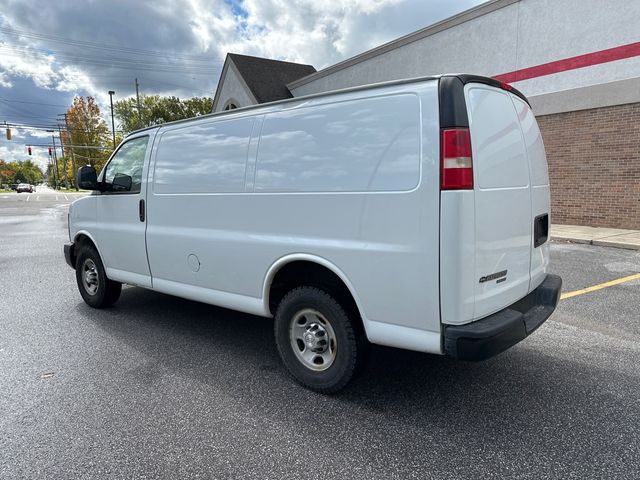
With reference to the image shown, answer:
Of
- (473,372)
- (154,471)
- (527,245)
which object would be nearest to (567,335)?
(473,372)

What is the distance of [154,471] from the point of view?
2410 mm

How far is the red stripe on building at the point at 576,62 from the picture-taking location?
10.7 meters

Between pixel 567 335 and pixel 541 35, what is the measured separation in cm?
1123

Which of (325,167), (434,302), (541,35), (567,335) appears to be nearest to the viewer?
(434,302)

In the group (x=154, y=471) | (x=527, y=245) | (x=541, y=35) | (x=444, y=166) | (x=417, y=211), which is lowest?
(x=154, y=471)

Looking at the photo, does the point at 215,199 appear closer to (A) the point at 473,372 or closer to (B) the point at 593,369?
(A) the point at 473,372

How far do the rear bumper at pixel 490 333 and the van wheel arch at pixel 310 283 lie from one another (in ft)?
2.24

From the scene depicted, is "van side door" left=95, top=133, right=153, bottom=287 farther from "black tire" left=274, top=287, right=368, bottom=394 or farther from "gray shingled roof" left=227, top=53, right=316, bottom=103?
"gray shingled roof" left=227, top=53, right=316, bottom=103

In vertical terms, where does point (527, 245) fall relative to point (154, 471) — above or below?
above

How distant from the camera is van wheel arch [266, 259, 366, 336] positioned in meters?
3.08

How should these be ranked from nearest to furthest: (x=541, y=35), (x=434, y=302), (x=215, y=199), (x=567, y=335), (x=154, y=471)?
(x=154, y=471), (x=434, y=302), (x=215, y=199), (x=567, y=335), (x=541, y=35)

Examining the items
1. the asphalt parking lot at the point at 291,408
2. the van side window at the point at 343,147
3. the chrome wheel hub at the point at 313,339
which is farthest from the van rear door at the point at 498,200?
the chrome wheel hub at the point at 313,339

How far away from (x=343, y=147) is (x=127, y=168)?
9.78 feet

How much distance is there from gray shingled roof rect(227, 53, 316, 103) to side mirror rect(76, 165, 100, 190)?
2032cm
